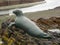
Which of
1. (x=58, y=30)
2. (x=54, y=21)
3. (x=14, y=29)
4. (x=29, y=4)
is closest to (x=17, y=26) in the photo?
(x=14, y=29)

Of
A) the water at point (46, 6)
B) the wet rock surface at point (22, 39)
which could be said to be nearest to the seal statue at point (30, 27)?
the wet rock surface at point (22, 39)

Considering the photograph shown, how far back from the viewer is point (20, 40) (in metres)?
3.53

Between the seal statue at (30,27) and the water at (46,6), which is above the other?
the seal statue at (30,27)

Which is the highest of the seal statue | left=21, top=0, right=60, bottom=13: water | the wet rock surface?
the seal statue

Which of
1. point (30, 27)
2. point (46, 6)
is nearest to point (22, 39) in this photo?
point (30, 27)

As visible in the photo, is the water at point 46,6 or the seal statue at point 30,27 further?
the water at point 46,6

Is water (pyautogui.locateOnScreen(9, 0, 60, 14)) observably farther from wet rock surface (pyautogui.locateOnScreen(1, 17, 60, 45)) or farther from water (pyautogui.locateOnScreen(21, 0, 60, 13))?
wet rock surface (pyautogui.locateOnScreen(1, 17, 60, 45))

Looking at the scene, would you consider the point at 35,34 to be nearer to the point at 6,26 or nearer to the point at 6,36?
the point at 6,36

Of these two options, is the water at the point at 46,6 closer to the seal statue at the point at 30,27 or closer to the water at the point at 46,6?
the water at the point at 46,6

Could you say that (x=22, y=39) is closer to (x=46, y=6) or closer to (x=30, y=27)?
(x=30, y=27)

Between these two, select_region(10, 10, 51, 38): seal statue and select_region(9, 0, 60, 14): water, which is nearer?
select_region(10, 10, 51, 38): seal statue

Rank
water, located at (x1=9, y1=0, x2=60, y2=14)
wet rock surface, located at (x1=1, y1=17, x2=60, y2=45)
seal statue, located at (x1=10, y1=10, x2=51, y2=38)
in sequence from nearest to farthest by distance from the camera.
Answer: wet rock surface, located at (x1=1, y1=17, x2=60, y2=45), seal statue, located at (x1=10, y1=10, x2=51, y2=38), water, located at (x1=9, y1=0, x2=60, y2=14)

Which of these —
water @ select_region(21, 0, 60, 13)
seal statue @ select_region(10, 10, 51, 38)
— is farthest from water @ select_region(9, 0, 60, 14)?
seal statue @ select_region(10, 10, 51, 38)

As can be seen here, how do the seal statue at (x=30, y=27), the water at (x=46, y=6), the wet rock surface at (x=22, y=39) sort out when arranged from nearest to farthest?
the wet rock surface at (x=22, y=39) → the seal statue at (x=30, y=27) → the water at (x=46, y=6)
